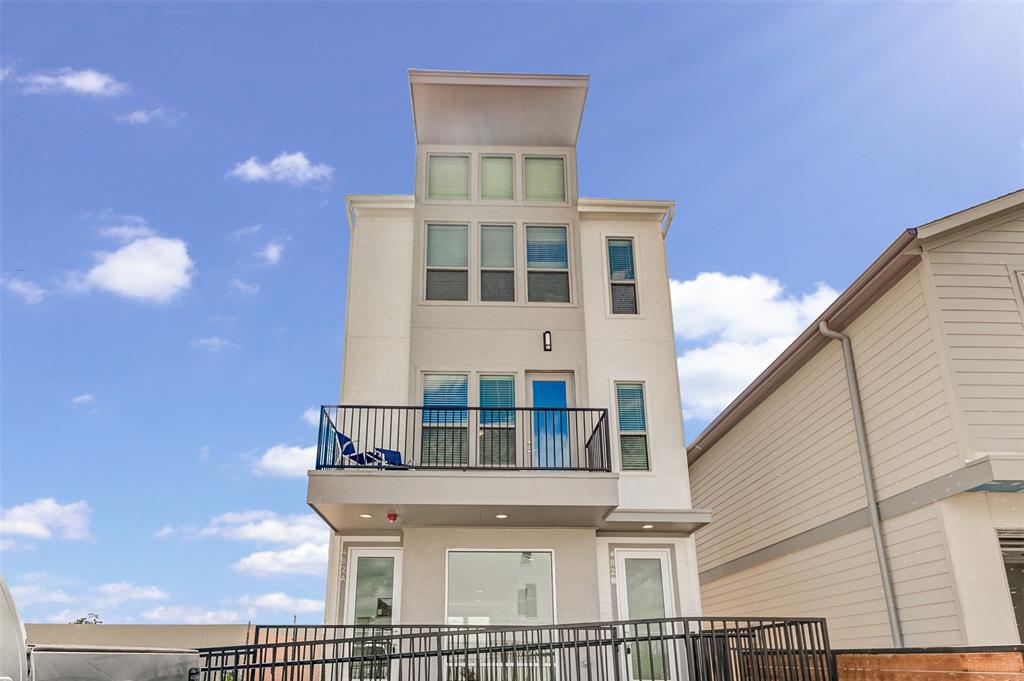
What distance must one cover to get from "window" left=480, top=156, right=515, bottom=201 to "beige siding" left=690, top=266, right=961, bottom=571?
5.93 metres

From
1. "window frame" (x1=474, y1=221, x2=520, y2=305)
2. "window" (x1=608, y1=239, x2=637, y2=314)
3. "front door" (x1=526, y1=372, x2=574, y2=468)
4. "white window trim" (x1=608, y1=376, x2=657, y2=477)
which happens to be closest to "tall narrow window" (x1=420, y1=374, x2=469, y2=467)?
"front door" (x1=526, y1=372, x2=574, y2=468)

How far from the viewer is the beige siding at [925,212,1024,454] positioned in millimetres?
8867

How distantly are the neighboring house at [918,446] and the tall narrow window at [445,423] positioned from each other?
574 centimetres

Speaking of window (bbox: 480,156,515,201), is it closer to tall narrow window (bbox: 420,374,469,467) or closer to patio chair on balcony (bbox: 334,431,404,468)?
tall narrow window (bbox: 420,374,469,467)

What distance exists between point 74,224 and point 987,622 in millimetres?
21344

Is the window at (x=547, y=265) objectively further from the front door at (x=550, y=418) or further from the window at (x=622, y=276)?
the front door at (x=550, y=418)

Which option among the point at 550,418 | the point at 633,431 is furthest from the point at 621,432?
the point at 550,418

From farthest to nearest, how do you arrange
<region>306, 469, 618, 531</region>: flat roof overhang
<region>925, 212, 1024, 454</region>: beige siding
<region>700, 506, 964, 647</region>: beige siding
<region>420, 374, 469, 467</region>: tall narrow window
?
1. <region>420, 374, 469, 467</region>: tall narrow window
2. <region>306, 469, 618, 531</region>: flat roof overhang
3. <region>700, 506, 964, 647</region>: beige siding
4. <region>925, 212, 1024, 454</region>: beige siding

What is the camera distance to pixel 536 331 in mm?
11898

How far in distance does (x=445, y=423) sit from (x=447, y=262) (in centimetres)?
274

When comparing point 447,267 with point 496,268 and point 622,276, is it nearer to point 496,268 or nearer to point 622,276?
point 496,268

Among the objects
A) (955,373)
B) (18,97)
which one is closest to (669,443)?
(955,373)

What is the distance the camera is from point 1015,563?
346 inches

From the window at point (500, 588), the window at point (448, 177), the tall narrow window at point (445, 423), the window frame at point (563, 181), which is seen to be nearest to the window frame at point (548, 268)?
the window frame at point (563, 181)
